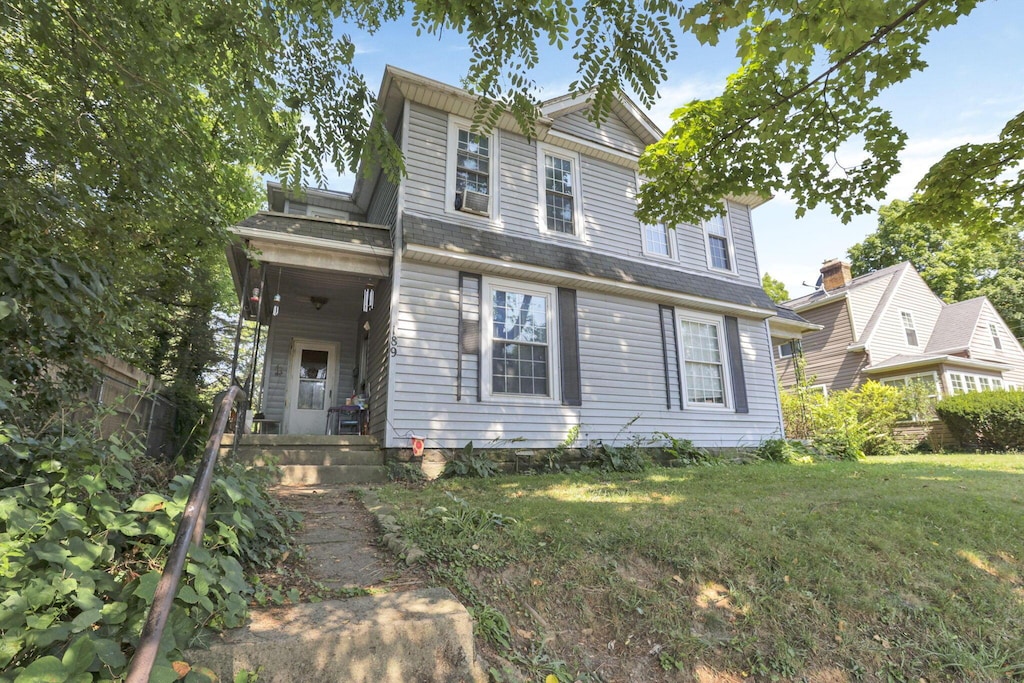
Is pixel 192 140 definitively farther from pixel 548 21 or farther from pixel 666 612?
pixel 666 612

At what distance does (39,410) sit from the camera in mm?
2932

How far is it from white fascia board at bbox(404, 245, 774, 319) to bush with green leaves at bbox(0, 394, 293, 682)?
5.02 metres

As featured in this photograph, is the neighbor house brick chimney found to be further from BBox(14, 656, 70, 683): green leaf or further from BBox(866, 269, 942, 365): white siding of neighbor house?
BBox(14, 656, 70, 683): green leaf

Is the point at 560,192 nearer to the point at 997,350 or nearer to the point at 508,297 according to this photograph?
the point at 508,297

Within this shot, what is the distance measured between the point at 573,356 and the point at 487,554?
17.0 ft

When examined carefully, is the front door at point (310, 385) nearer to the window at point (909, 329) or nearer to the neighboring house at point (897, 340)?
the neighboring house at point (897, 340)

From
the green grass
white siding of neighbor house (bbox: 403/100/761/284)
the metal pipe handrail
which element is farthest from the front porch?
the metal pipe handrail

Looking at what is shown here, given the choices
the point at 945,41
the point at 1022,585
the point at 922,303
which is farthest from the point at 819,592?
the point at 922,303

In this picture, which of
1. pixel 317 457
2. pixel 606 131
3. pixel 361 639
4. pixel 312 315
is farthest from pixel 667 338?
pixel 361 639

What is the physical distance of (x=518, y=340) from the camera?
779cm

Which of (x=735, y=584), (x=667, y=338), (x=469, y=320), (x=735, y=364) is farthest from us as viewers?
(x=735, y=364)

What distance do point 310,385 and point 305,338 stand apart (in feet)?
3.20

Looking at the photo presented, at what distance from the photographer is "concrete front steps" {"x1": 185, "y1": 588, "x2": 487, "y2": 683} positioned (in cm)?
187

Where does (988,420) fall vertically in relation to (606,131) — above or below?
below
